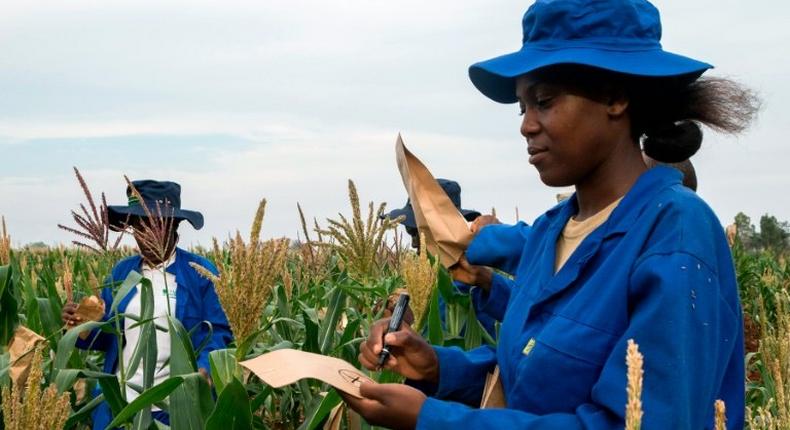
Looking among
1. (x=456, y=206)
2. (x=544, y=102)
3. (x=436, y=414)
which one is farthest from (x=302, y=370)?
(x=456, y=206)

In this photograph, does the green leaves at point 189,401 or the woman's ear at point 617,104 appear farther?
the green leaves at point 189,401

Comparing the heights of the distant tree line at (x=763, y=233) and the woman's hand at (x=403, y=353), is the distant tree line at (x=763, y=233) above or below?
below

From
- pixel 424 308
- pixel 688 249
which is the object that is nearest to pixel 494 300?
pixel 424 308

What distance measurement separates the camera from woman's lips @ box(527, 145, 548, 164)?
6.65ft

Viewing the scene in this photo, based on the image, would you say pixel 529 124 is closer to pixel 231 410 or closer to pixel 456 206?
pixel 231 410

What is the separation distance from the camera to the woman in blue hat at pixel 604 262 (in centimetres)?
173

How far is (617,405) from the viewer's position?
1719 mm

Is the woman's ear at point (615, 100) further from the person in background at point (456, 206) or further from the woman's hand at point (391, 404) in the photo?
the person in background at point (456, 206)

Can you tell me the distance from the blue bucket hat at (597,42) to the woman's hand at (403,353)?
616 millimetres

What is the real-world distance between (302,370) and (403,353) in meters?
0.29

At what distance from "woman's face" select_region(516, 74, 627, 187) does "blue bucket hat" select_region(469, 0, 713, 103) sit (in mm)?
66

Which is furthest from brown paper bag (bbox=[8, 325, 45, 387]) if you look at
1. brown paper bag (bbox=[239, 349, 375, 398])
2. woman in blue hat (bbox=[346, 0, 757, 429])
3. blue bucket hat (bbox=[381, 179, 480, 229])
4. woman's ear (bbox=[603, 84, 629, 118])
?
blue bucket hat (bbox=[381, 179, 480, 229])

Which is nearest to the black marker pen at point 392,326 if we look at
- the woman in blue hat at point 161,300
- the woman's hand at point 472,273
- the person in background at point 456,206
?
the woman's hand at point 472,273

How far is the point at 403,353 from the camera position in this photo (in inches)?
89.5
